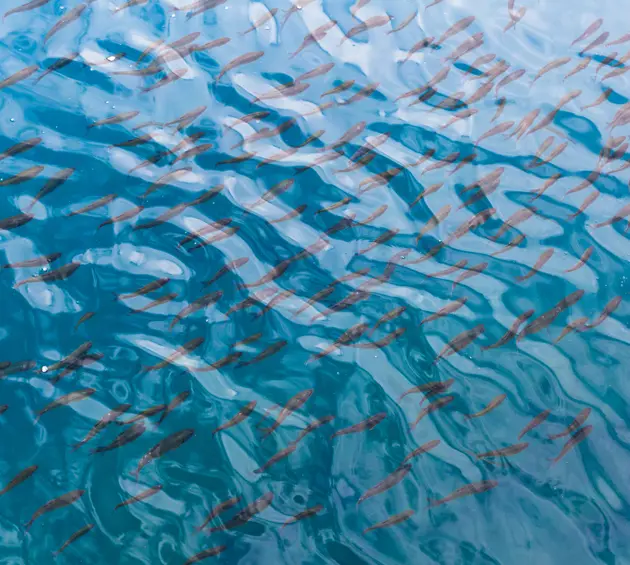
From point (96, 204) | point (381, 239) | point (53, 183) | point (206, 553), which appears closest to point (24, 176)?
point (53, 183)

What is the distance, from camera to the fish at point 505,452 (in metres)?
1.45

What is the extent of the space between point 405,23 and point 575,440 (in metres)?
1.43

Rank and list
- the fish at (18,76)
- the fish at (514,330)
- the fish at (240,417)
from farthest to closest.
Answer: the fish at (18,76) → the fish at (514,330) → the fish at (240,417)

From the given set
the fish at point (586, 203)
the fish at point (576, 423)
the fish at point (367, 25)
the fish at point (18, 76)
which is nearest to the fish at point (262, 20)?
the fish at point (367, 25)

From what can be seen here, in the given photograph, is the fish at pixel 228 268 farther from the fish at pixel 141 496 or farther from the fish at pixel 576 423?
the fish at pixel 576 423

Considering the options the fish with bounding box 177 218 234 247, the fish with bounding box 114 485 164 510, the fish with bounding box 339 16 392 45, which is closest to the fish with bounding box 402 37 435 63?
the fish with bounding box 339 16 392 45

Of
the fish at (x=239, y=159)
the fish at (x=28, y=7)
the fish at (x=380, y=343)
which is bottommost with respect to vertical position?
the fish at (x=380, y=343)

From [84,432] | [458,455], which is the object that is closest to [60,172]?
A: [84,432]

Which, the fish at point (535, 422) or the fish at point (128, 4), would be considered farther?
the fish at point (128, 4)

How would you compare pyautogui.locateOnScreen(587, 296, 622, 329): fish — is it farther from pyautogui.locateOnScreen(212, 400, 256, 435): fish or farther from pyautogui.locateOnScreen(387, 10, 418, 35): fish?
pyautogui.locateOnScreen(387, 10, 418, 35): fish

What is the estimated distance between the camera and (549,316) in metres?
1.59

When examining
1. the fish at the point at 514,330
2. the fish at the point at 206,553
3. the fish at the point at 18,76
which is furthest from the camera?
the fish at the point at 18,76

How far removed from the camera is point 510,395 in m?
1.51

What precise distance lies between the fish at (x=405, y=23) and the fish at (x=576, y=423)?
135cm
